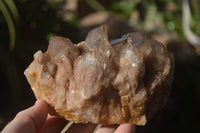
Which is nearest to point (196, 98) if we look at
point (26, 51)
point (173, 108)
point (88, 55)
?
point (173, 108)

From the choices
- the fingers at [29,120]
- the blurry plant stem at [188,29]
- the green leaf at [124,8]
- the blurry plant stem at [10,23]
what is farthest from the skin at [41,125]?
the green leaf at [124,8]

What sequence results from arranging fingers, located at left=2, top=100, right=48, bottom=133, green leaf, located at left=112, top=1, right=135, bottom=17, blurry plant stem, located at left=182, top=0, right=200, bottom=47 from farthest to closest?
green leaf, located at left=112, top=1, right=135, bottom=17, blurry plant stem, located at left=182, top=0, right=200, bottom=47, fingers, located at left=2, top=100, right=48, bottom=133

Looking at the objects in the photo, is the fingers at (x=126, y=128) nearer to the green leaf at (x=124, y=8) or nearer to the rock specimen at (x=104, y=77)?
the rock specimen at (x=104, y=77)

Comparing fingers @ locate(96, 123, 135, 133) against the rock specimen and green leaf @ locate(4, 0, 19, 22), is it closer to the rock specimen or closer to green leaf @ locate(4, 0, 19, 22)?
the rock specimen

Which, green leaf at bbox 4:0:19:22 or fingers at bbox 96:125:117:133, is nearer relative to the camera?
fingers at bbox 96:125:117:133

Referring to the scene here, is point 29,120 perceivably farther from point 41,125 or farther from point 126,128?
point 126,128

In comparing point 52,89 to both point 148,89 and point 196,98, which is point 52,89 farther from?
point 196,98

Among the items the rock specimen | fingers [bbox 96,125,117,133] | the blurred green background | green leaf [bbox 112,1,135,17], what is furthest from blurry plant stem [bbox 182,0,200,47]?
fingers [bbox 96,125,117,133]
